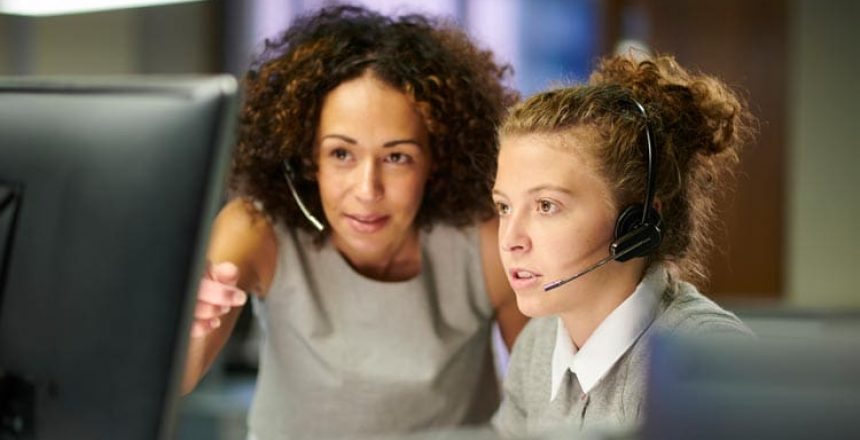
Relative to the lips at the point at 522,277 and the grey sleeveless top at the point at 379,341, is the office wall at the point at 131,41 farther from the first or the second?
the lips at the point at 522,277

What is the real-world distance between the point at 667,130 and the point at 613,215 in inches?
3.6

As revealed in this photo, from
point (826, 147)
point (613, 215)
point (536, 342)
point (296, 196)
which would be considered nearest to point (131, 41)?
point (826, 147)

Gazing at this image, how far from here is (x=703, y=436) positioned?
0.65 metres

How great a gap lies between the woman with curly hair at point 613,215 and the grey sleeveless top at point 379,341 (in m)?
0.17

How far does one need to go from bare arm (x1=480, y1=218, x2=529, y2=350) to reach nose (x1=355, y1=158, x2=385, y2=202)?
0.43 ft

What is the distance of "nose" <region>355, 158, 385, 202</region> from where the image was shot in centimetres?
121

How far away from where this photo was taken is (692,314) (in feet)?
3.36

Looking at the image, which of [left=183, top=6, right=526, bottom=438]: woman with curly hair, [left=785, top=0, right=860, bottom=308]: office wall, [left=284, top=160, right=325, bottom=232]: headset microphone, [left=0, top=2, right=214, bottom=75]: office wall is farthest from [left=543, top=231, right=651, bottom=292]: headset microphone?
[left=785, top=0, right=860, bottom=308]: office wall

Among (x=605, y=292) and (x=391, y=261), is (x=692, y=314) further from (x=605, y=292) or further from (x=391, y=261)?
(x=391, y=261)

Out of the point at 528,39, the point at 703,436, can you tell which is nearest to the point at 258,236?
the point at 703,436

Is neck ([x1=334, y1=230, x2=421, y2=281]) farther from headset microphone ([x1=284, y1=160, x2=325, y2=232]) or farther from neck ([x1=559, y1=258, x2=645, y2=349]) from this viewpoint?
neck ([x1=559, y1=258, x2=645, y2=349])

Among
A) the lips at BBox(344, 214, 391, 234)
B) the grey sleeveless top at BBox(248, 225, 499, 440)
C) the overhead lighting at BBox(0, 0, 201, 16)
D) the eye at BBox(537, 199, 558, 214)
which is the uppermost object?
the overhead lighting at BBox(0, 0, 201, 16)

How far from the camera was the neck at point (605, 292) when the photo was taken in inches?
41.6

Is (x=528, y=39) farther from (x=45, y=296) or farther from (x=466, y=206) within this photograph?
(x=45, y=296)
